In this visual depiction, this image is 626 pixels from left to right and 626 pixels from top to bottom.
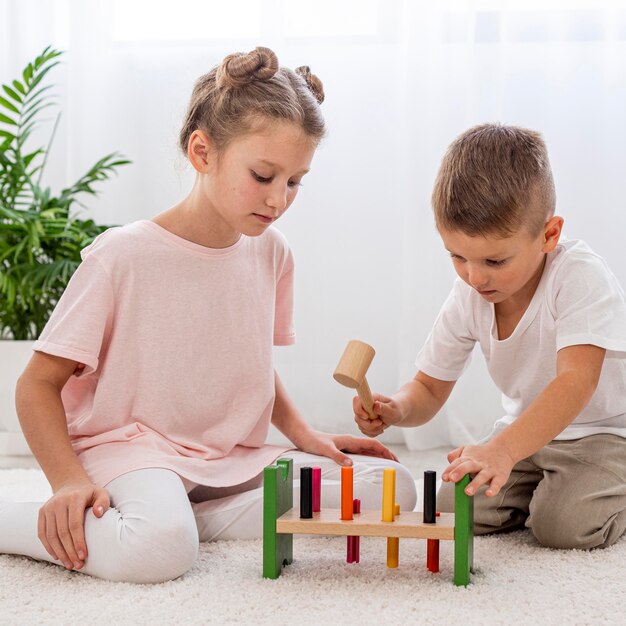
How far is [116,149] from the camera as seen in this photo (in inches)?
82.4

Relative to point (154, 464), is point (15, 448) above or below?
below

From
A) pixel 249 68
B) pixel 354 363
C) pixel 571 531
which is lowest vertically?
pixel 571 531

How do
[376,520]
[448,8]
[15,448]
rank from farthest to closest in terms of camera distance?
[448,8] → [15,448] → [376,520]

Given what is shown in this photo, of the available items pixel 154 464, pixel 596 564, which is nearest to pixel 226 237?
pixel 154 464

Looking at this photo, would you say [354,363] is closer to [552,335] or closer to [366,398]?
[366,398]

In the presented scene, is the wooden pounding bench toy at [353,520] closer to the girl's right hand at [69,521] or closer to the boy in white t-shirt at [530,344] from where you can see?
the boy in white t-shirt at [530,344]

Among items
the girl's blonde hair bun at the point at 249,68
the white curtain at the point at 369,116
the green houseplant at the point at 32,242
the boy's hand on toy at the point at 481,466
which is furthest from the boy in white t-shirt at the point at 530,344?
the green houseplant at the point at 32,242

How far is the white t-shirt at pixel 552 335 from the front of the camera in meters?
1.08

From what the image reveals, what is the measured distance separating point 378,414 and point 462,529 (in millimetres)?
322

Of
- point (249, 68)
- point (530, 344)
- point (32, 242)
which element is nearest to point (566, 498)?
point (530, 344)

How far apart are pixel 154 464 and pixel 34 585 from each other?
200mm

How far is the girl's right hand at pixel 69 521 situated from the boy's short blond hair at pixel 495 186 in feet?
1.69

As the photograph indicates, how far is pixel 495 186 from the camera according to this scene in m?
1.06

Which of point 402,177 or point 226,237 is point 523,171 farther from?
point 402,177
